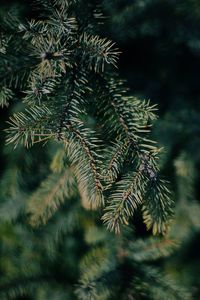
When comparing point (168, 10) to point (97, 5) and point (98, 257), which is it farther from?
point (98, 257)

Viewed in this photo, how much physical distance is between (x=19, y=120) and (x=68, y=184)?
2.36 feet

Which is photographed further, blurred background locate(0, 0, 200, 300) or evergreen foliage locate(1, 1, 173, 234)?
blurred background locate(0, 0, 200, 300)

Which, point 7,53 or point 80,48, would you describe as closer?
point 80,48

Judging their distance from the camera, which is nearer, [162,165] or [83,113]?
[83,113]

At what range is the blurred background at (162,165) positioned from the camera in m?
1.74

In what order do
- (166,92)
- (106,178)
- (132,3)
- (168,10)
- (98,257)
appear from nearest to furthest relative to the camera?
(106,178) → (132,3) → (168,10) → (98,257) → (166,92)

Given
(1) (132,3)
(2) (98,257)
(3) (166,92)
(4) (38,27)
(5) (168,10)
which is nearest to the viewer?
(4) (38,27)

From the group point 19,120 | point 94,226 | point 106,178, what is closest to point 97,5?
point 19,120

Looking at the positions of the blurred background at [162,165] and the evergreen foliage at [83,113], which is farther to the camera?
the blurred background at [162,165]

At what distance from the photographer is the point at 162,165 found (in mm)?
1749

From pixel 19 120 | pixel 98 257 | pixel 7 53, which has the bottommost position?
pixel 98 257

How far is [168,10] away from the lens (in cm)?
171

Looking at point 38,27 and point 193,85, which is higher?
point 193,85

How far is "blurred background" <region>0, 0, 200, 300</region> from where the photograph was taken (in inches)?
68.5
